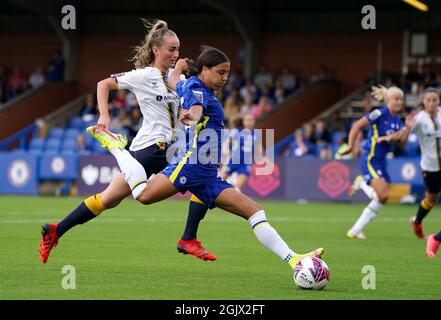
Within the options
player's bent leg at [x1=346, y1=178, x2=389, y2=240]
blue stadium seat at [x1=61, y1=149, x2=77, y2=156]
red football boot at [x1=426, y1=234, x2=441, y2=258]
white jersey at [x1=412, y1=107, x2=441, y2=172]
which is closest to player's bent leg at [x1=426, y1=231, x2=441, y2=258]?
red football boot at [x1=426, y1=234, x2=441, y2=258]

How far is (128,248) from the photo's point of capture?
12.3m

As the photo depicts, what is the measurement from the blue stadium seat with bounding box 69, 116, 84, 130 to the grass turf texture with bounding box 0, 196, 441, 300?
13150 millimetres

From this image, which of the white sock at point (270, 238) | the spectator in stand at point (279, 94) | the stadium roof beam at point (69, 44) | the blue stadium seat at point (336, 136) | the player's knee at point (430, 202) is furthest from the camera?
the stadium roof beam at point (69, 44)

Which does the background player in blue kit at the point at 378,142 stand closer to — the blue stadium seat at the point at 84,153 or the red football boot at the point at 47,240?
the red football boot at the point at 47,240

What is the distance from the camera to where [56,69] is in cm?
3712

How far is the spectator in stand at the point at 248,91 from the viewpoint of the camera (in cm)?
3196

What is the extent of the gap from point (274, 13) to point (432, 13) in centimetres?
567

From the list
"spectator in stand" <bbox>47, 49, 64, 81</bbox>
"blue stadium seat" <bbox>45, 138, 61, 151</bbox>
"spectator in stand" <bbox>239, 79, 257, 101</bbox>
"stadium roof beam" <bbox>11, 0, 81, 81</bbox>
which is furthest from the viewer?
"spectator in stand" <bbox>47, 49, 64, 81</bbox>

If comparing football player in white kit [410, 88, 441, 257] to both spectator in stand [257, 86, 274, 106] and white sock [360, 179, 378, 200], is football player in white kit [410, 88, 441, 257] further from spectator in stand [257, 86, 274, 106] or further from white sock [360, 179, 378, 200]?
spectator in stand [257, 86, 274, 106]

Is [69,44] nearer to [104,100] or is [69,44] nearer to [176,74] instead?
[176,74]

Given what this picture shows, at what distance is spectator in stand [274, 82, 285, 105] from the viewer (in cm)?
3231

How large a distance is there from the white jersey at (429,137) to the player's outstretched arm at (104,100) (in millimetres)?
5779

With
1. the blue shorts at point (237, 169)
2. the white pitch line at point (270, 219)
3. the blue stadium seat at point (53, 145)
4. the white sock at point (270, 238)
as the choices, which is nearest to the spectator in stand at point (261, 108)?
the blue stadium seat at point (53, 145)
